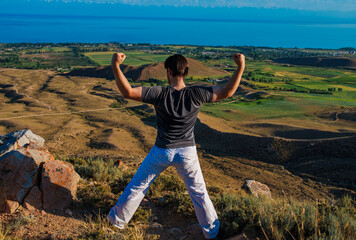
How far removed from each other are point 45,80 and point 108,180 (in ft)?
186

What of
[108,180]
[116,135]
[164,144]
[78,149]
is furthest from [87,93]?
[164,144]

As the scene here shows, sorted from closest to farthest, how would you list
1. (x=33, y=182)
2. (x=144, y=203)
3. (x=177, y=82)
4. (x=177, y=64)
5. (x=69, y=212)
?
(x=177, y=64)
(x=177, y=82)
(x=69, y=212)
(x=33, y=182)
(x=144, y=203)

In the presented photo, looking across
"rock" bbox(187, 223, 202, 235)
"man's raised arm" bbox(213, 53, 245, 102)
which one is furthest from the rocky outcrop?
"man's raised arm" bbox(213, 53, 245, 102)

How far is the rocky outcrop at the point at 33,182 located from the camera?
5070 mm

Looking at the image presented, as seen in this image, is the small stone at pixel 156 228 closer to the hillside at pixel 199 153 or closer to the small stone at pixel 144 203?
the hillside at pixel 199 153

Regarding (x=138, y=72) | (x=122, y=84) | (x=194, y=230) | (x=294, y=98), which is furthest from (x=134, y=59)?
(x=122, y=84)

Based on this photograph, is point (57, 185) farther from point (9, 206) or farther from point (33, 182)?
point (9, 206)

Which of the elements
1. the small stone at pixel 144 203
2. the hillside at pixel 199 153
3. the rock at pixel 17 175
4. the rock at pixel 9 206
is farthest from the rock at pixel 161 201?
the rock at pixel 9 206

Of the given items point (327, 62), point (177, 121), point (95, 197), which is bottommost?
point (95, 197)

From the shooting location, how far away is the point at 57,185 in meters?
5.34

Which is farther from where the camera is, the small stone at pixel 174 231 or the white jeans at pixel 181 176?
the small stone at pixel 174 231

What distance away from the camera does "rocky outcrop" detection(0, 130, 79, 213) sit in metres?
5.07

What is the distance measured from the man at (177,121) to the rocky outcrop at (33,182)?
5.19ft

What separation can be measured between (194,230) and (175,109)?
216 centimetres
